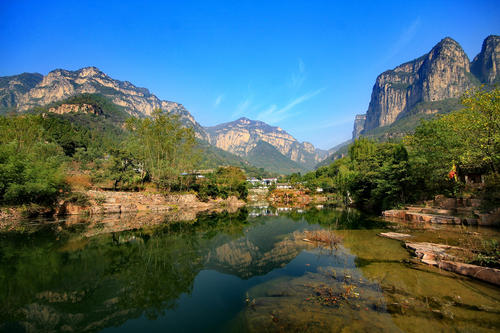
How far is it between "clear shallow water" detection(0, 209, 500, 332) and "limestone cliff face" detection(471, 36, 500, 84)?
218 meters

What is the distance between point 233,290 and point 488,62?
817 ft

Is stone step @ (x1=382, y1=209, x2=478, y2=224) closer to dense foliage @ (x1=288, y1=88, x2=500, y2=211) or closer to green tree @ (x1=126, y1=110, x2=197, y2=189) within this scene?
dense foliage @ (x1=288, y1=88, x2=500, y2=211)

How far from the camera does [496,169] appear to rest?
17.2 m

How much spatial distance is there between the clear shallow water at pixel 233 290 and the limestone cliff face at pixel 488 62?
218129 mm

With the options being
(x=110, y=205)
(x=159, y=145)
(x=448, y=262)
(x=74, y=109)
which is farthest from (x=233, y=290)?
(x=74, y=109)

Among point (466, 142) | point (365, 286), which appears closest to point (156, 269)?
point (365, 286)

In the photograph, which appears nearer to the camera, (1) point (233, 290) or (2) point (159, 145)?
(1) point (233, 290)

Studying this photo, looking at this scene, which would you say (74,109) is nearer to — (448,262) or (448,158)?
(448,158)

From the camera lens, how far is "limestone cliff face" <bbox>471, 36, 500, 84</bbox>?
159188 mm

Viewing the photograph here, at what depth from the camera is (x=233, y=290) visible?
852 centimetres

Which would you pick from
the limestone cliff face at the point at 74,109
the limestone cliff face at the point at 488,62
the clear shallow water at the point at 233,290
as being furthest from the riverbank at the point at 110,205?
the limestone cliff face at the point at 488,62

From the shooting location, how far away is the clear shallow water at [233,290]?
5.91 m

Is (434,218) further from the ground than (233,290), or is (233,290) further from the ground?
(434,218)

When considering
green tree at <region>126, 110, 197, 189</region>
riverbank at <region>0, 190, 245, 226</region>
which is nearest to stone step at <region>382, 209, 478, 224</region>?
riverbank at <region>0, 190, 245, 226</region>
